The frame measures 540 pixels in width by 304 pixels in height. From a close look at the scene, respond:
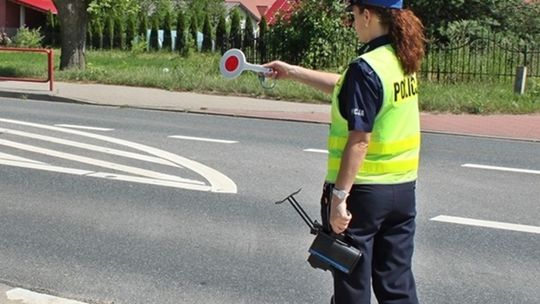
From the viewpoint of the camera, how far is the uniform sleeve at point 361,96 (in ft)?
10.4

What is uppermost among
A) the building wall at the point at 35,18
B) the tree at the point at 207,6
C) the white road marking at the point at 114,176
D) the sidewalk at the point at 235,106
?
the tree at the point at 207,6

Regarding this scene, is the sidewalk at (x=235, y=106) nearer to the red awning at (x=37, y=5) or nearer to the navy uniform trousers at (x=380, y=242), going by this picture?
the navy uniform trousers at (x=380, y=242)

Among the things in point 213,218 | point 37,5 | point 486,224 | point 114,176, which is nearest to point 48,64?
point 114,176

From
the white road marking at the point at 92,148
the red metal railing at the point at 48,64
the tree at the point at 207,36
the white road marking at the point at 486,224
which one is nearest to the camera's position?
the white road marking at the point at 486,224

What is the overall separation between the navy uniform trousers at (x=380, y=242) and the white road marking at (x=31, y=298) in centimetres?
202

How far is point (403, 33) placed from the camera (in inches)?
131

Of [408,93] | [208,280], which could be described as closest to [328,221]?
[408,93]

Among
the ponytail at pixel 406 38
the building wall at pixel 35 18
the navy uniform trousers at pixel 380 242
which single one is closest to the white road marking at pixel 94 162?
the navy uniform trousers at pixel 380 242

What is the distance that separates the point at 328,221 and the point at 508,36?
2145cm

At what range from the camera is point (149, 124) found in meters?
13.5

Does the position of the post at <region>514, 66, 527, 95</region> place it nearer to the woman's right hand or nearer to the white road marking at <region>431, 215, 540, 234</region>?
the white road marking at <region>431, 215, 540, 234</region>

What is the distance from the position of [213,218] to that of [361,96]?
3.98m

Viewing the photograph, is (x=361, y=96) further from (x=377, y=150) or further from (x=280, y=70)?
(x=280, y=70)

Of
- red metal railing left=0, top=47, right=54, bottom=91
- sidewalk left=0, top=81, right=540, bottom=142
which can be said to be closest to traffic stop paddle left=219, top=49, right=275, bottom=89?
sidewalk left=0, top=81, right=540, bottom=142
